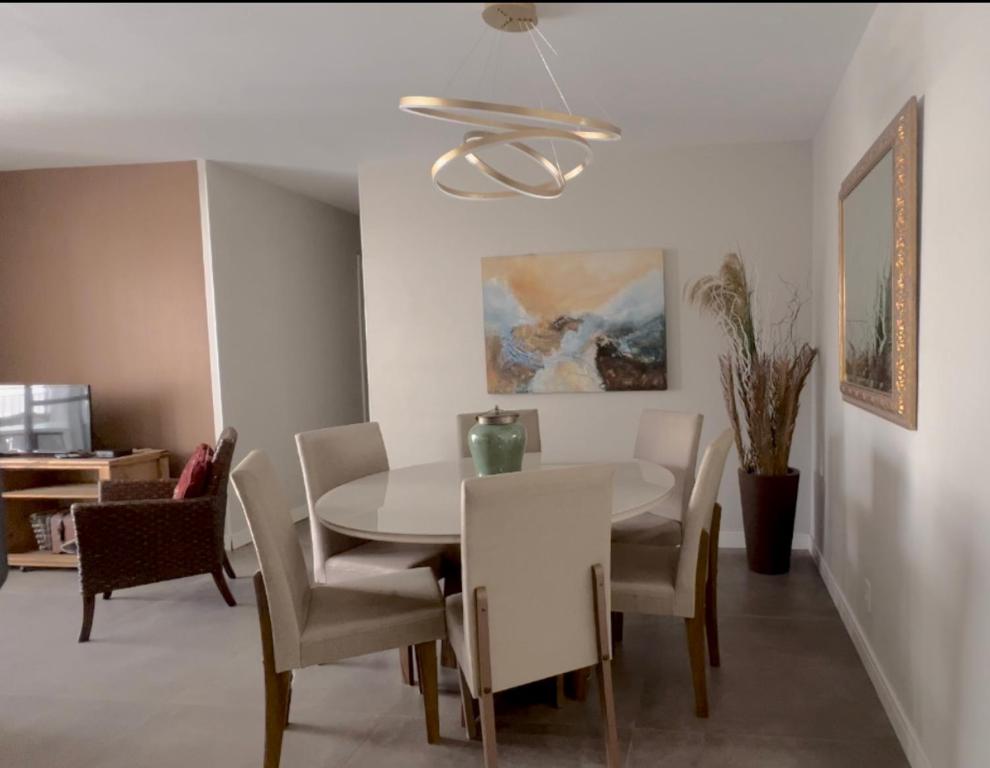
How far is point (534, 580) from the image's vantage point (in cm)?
194

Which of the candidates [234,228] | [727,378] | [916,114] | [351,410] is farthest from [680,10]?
[351,410]

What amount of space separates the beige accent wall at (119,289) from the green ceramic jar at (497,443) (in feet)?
8.10

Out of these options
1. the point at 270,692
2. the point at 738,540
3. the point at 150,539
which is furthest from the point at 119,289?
the point at 738,540

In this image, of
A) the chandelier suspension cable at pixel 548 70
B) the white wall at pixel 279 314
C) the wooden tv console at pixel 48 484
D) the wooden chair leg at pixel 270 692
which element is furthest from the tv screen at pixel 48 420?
the chandelier suspension cable at pixel 548 70

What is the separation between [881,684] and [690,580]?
78 centimetres

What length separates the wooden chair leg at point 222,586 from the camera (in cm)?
353

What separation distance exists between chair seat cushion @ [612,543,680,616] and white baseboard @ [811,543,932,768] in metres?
0.73

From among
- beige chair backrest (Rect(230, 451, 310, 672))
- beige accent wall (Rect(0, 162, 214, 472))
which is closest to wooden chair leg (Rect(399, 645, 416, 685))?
beige chair backrest (Rect(230, 451, 310, 672))

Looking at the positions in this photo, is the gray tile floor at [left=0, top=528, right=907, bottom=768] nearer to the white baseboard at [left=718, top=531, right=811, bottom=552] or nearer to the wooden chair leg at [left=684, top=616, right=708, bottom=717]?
A: the wooden chair leg at [left=684, top=616, right=708, bottom=717]

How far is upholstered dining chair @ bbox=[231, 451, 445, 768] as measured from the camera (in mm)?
2061

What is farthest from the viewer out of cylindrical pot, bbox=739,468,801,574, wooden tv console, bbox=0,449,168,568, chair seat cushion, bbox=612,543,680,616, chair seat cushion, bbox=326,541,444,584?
wooden tv console, bbox=0,449,168,568

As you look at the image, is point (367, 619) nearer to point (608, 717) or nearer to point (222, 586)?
point (608, 717)

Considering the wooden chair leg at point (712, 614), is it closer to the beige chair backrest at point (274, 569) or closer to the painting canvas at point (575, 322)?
the beige chair backrest at point (274, 569)

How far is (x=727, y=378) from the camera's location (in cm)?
400
